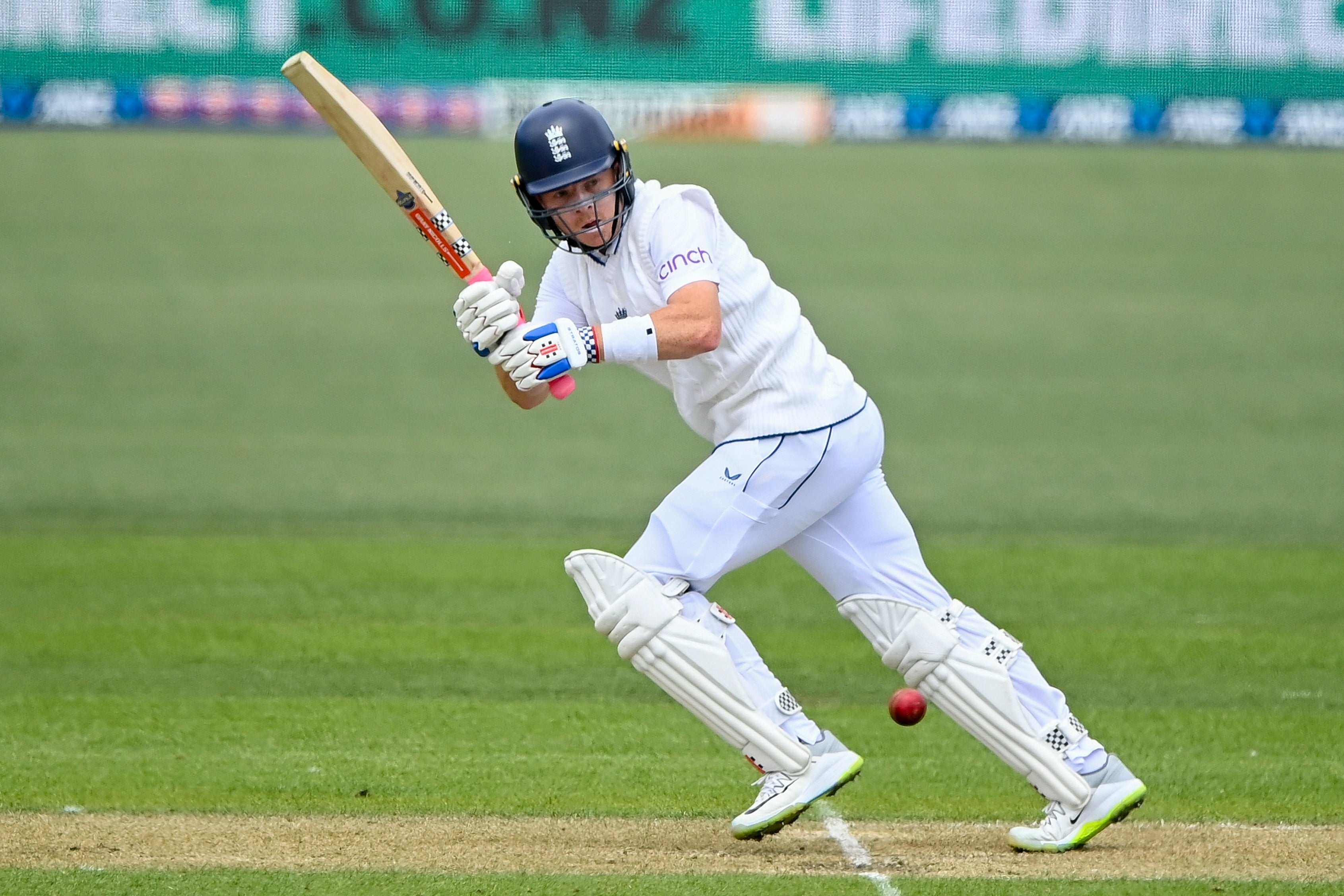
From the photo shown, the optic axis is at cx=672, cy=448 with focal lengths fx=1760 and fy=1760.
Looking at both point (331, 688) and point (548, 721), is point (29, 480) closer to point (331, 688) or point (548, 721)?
point (331, 688)

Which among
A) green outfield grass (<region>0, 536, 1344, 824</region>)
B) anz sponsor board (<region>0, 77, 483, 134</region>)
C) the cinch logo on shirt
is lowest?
anz sponsor board (<region>0, 77, 483, 134</region>)

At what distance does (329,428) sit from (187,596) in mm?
5636

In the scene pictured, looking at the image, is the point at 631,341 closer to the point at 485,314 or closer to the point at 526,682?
the point at 485,314

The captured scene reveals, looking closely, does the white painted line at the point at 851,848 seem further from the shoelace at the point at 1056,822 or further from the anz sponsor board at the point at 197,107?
the anz sponsor board at the point at 197,107

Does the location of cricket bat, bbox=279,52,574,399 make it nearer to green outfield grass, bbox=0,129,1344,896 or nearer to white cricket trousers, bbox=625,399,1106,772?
white cricket trousers, bbox=625,399,1106,772

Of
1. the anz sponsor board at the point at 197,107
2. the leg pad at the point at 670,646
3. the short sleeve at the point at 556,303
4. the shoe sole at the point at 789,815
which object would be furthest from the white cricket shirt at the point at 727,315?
the anz sponsor board at the point at 197,107

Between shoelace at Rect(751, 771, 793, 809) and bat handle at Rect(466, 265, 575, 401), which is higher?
bat handle at Rect(466, 265, 575, 401)

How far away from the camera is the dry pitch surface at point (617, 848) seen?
201 inches

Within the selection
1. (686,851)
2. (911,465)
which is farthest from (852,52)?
(686,851)

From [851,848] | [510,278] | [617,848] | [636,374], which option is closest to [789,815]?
[851,848]

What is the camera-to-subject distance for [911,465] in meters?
13.4

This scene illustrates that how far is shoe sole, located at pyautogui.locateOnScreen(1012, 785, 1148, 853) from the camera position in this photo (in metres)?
5.19

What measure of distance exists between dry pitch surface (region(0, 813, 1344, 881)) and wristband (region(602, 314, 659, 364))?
4.86 feet

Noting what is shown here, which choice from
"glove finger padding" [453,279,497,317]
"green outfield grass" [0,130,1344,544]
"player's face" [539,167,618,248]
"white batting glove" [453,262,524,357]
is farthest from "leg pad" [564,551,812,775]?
"green outfield grass" [0,130,1344,544]
